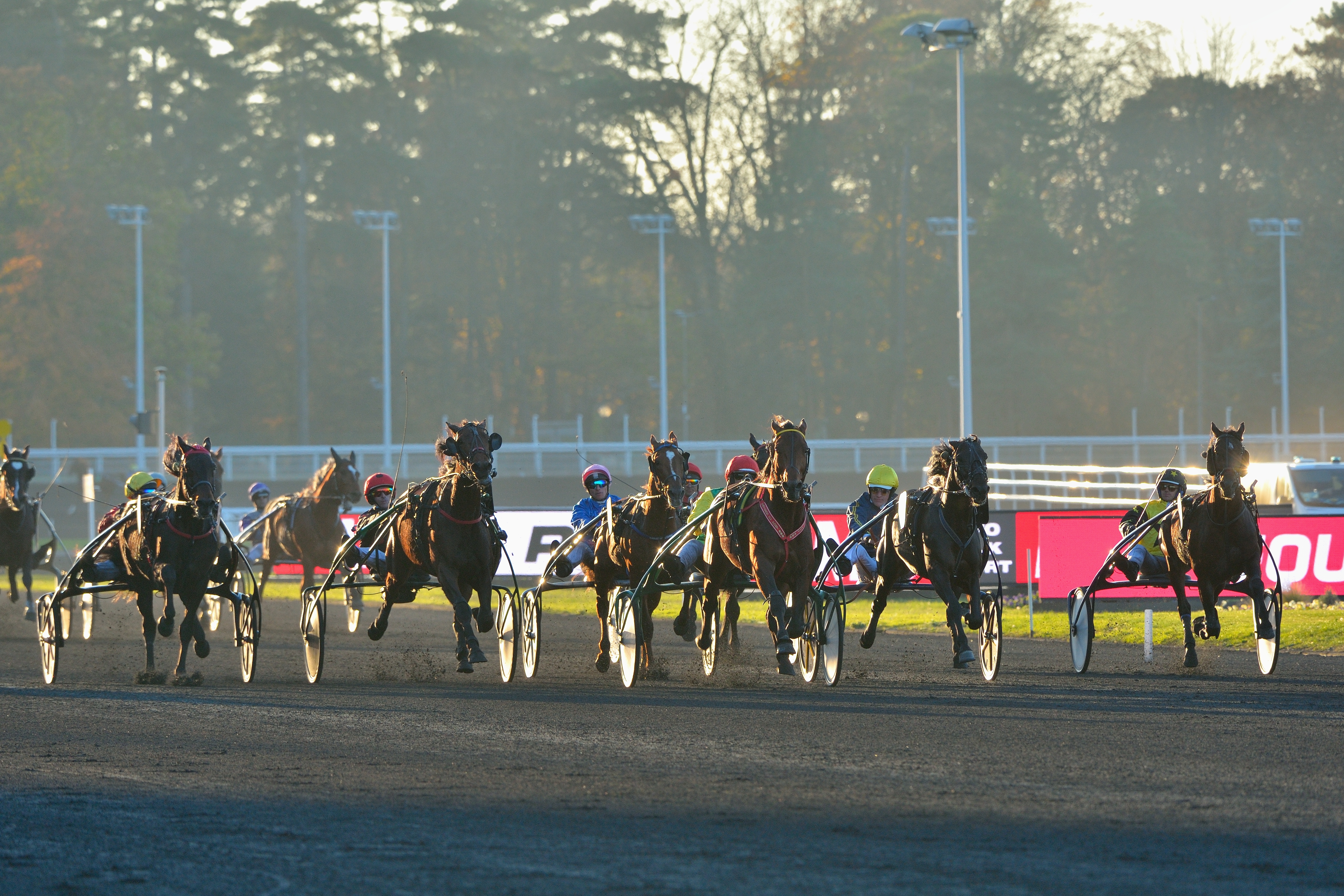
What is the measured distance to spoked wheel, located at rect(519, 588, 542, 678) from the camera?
12531 mm

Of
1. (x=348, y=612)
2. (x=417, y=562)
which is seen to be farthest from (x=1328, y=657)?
(x=348, y=612)

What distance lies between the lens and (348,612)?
19.0 meters

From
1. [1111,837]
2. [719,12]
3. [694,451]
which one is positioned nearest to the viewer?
[1111,837]

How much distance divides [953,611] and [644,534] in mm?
2274

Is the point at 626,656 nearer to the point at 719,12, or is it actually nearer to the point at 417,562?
the point at 417,562

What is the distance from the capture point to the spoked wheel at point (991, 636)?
39.8ft

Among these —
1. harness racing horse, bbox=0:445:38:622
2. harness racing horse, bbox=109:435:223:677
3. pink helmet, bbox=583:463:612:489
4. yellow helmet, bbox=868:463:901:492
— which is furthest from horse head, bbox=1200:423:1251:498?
harness racing horse, bbox=0:445:38:622

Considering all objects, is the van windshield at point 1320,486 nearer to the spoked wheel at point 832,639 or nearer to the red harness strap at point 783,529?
the spoked wheel at point 832,639

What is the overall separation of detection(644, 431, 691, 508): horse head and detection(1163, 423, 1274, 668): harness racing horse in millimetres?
3483

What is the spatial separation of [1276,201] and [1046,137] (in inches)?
310

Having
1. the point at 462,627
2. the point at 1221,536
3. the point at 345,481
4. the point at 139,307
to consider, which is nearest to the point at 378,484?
the point at 345,481

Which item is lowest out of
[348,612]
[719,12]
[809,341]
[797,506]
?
[348,612]

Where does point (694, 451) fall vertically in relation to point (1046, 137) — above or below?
below

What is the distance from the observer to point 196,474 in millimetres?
12398
